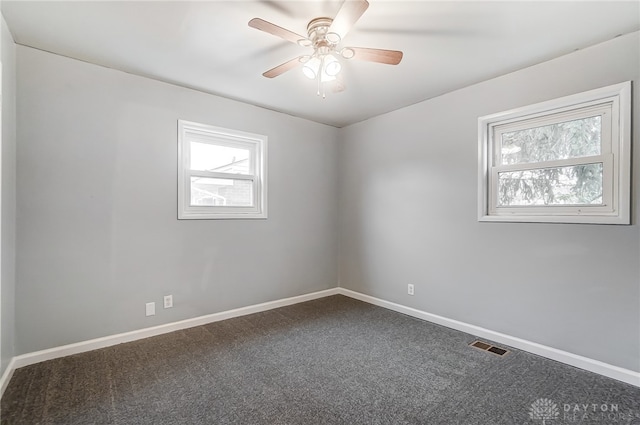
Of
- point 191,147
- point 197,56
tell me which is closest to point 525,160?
point 197,56

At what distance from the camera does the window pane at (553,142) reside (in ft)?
7.73

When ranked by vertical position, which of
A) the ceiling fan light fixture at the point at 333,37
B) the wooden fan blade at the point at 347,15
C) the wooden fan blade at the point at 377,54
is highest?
the ceiling fan light fixture at the point at 333,37

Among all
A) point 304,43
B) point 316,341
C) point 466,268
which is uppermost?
point 304,43

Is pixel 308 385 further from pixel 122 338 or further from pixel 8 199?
pixel 8 199

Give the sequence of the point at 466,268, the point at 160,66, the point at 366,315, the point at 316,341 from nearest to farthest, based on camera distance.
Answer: the point at 160,66, the point at 316,341, the point at 466,268, the point at 366,315

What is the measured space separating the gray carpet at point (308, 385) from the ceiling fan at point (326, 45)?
2164 millimetres

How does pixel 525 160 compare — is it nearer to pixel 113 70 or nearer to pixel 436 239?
pixel 436 239

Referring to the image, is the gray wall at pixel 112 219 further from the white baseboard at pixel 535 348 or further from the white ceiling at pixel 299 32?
the white baseboard at pixel 535 348

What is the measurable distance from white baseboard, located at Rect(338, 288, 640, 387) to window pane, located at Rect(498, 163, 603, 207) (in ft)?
3.88

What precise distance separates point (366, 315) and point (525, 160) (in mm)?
2232

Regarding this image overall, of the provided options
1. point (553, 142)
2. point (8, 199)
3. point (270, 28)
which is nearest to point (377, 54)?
point (270, 28)

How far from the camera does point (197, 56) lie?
2.43 metres

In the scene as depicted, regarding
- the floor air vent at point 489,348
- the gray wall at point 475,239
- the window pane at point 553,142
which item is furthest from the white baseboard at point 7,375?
the window pane at point 553,142

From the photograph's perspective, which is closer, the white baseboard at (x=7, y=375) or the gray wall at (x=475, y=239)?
the white baseboard at (x=7, y=375)
